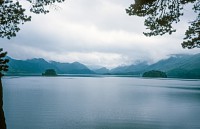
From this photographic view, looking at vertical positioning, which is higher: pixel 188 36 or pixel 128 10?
pixel 128 10

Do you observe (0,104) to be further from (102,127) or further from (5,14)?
(102,127)

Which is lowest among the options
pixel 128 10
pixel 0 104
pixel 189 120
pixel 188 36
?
pixel 189 120

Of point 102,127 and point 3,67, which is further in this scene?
point 102,127

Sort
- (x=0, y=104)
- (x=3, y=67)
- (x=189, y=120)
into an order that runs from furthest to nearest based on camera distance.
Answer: (x=189, y=120), (x=3, y=67), (x=0, y=104)

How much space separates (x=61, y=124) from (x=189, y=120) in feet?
81.5

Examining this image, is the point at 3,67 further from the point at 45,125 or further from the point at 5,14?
the point at 45,125

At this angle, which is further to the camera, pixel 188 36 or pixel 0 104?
pixel 188 36

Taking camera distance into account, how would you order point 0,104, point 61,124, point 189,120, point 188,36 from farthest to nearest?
1. point 189,120
2. point 61,124
3. point 188,36
4. point 0,104

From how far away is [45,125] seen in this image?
130 feet

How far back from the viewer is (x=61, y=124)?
40.8m

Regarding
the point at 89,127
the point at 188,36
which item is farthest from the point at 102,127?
the point at 188,36

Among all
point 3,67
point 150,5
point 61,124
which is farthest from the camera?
point 61,124

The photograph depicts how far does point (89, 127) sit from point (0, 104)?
2681 centimetres

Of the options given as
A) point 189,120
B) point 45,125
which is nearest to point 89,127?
point 45,125
